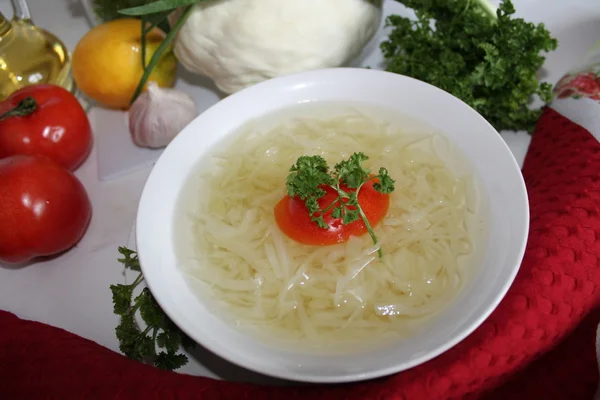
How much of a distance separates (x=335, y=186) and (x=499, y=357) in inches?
18.8

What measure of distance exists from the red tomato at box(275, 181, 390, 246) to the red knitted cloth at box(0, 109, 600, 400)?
32 cm

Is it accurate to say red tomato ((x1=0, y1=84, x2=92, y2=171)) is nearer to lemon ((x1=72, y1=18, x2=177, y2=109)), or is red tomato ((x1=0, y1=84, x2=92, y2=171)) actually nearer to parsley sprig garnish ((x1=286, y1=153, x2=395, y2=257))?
lemon ((x1=72, y1=18, x2=177, y2=109))

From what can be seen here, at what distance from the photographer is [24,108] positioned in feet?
5.47

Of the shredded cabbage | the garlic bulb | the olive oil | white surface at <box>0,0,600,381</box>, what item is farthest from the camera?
the olive oil

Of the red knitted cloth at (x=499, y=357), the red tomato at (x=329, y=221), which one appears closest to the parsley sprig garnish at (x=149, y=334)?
the red knitted cloth at (x=499, y=357)

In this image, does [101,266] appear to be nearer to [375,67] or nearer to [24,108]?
[24,108]

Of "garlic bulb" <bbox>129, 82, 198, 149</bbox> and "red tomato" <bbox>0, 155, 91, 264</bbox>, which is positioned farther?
"garlic bulb" <bbox>129, 82, 198, 149</bbox>

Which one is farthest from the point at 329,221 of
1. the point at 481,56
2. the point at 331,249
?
the point at 481,56

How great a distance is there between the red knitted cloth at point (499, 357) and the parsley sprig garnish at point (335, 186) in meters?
0.32

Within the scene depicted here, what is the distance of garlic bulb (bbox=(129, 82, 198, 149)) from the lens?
67.7 inches

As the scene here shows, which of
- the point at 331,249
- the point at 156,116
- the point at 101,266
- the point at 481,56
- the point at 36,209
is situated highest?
the point at 481,56

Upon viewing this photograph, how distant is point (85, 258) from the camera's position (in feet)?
5.24

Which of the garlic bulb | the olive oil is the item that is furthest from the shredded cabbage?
the olive oil

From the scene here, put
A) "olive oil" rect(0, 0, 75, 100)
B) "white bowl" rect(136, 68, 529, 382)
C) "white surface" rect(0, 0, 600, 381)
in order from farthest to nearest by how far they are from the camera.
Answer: "olive oil" rect(0, 0, 75, 100), "white surface" rect(0, 0, 600, 381), "white bowl" rect(136, 68, 529, 382)
